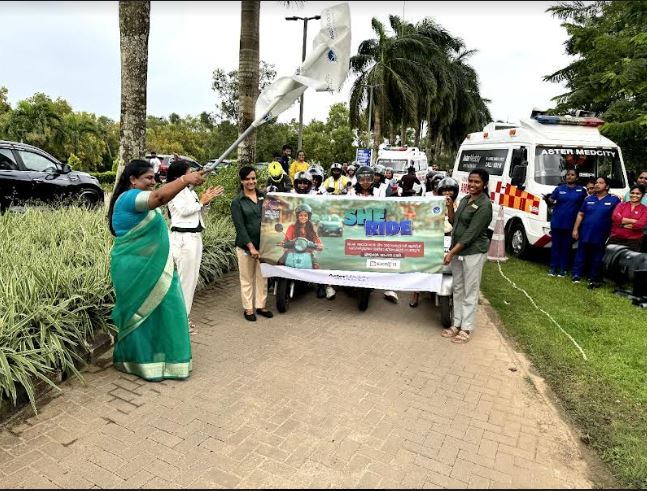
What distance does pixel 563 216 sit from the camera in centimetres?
774

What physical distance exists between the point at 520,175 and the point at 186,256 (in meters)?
6.85

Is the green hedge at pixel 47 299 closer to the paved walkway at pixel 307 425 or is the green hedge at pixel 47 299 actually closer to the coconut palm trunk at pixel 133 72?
the paved walkway at pixel 307 425

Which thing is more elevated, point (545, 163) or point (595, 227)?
point (545, 163)

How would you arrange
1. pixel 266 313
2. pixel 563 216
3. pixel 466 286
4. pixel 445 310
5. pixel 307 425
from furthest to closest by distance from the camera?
pixel 563 216
pixel 266 313
pixel 445 310
pixel 466 286
pixel 307 425

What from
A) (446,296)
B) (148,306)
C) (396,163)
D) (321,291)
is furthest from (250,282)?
(396,163)

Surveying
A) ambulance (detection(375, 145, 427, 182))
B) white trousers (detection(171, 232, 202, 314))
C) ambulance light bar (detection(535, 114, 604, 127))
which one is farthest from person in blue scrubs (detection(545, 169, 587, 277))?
ambulance (detection(375, 145, 427, 182))

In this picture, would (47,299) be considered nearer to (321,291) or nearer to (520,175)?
(321,291)

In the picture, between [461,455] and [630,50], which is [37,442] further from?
[630,50]

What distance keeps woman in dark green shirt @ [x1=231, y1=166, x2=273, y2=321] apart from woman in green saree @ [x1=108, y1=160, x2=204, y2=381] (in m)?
1.46

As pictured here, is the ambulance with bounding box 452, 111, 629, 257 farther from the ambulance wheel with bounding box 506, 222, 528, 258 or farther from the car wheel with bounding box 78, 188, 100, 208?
the car wheel with bounding box 78, 188, 100, 208

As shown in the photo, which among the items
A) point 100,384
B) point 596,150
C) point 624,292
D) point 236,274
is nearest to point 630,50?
point 596,150

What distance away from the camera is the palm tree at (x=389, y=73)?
85.4ft

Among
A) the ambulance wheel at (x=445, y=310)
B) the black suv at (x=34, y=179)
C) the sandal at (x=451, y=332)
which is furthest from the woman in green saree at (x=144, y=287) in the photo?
the black suv at (x=34, y=179)

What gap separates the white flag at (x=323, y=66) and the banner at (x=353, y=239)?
73.6 inches
